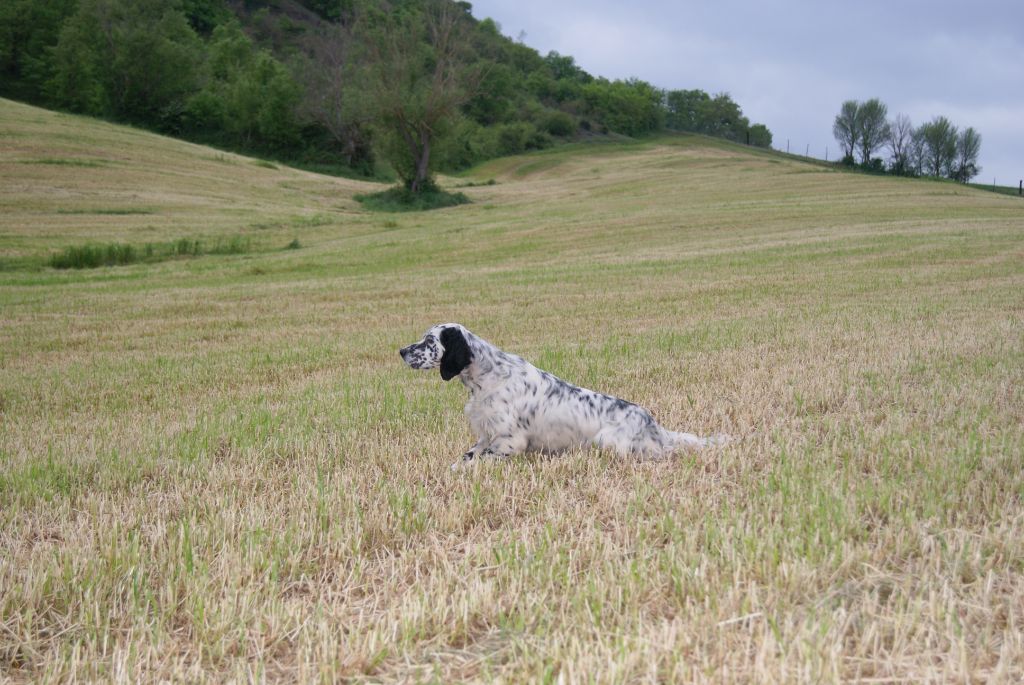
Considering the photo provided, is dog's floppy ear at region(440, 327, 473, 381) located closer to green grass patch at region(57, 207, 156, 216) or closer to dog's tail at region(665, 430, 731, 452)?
dog's tail at region(665, 430, 731, 452)

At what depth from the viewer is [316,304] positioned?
1642cm

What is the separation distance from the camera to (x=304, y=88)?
285 ft

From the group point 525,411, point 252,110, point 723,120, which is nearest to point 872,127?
point 723,120

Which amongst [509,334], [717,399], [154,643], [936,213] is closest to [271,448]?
[154,643]

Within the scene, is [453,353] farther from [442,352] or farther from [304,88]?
[304,88]

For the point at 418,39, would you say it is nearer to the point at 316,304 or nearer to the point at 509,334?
the point at 316,304

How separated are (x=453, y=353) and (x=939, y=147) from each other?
366 feet

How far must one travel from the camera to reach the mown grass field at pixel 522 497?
9.75ft

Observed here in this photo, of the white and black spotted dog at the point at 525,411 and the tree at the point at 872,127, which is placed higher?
the tree at the point at 872,127

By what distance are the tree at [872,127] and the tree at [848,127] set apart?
64 cm

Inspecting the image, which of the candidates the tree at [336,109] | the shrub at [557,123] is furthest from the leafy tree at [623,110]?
A: the tree at [336,109]

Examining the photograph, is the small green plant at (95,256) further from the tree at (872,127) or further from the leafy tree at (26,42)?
the tree at (872,127)

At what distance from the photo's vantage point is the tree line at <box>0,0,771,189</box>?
5544 centimetres

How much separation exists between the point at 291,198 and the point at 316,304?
3281 centimetres
